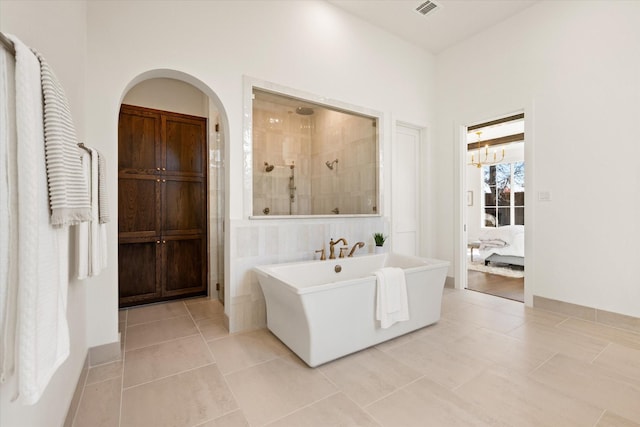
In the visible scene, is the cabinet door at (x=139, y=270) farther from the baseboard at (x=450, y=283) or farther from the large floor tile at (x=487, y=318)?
the baseboard at (x=450, y=283)

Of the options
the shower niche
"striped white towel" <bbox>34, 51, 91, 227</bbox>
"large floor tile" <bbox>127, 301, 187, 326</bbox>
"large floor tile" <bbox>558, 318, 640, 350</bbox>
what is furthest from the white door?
"striped white towel" <bbox>34, 51, 91, 227</bbox>

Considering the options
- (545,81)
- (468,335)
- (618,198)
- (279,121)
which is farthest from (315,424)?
(545,81)

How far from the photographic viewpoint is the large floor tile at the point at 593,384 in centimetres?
165

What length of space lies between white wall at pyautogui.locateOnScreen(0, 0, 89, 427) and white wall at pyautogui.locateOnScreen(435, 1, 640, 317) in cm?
408

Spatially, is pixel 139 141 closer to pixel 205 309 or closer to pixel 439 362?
pixel 205 309

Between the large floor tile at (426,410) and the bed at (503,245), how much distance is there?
4228mm

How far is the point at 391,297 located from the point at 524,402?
974 millimetres

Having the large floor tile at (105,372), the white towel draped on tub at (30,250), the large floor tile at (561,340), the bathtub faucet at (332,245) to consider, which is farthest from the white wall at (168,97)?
the large floor tile at (561,340)

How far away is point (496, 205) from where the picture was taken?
294 inches

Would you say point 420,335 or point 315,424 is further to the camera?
point 420,335

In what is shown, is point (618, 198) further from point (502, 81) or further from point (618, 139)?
point (502, 81)

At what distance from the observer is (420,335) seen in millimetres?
2557

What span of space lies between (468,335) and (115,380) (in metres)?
2.71

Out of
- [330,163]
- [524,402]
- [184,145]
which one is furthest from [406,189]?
[184,145]
